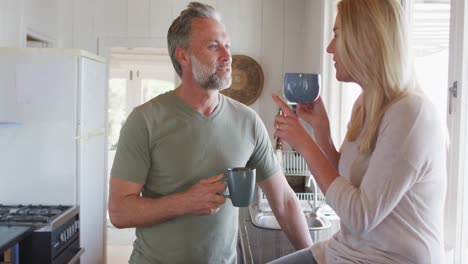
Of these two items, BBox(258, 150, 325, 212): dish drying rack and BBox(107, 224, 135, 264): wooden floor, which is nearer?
BBox(258, 150, 325, 212): dish drying rack

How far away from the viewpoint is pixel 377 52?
945 millimetres

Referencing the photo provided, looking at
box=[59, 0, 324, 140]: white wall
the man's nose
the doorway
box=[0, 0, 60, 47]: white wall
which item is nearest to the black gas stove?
box=[0, 0, 60, 47]: white wall

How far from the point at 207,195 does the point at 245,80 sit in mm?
2815

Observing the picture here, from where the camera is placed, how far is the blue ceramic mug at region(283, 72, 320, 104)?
1.24 meters

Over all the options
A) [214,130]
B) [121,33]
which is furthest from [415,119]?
[121,33]

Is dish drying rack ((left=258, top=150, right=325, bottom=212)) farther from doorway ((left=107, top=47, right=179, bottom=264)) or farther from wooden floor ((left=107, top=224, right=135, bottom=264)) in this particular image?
doorway ((left=107, top=47, right=179, bottom=264))

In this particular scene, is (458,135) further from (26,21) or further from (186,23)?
(26,21)

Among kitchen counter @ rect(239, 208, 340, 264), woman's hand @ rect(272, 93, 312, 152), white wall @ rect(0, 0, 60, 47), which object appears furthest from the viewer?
white wall @ rect(0, 0, 60, 47)

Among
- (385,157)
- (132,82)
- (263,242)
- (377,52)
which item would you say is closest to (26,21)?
(263,242)

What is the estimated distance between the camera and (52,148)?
2934mm

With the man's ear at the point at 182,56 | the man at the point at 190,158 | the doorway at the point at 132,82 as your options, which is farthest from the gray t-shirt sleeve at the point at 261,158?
the doorway at the point at 132,82

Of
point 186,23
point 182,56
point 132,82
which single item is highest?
point 132,82

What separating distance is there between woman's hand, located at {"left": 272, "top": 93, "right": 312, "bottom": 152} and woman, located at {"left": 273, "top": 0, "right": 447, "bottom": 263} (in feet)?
0.23

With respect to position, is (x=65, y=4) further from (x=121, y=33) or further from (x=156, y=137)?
(x=156, y=137)
